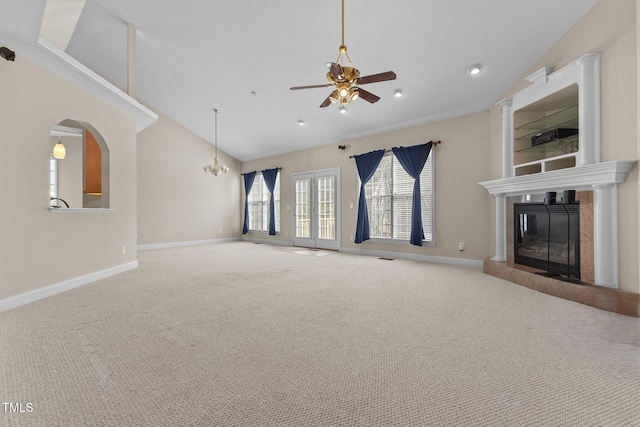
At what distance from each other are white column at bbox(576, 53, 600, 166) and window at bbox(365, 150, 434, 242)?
254 cm

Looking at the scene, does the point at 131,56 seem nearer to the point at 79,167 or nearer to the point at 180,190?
the point at 180,190

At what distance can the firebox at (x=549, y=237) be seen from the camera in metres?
3.45

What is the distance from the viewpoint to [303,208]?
8.17 metres

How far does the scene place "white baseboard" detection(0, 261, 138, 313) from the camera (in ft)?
9.38

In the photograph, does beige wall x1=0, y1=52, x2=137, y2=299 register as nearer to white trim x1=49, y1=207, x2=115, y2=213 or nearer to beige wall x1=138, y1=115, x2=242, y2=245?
white trim x1=49, y1=207, x2=115, y2=213

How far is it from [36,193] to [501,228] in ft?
20.7

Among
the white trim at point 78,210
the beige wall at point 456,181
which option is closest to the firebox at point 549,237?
the beige wall at point 456,181

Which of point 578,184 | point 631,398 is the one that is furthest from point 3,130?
point 578,184

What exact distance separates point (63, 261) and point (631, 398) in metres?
5.31

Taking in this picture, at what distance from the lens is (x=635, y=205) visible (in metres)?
2.80

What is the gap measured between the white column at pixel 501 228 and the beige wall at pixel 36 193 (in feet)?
Answer: 20.3

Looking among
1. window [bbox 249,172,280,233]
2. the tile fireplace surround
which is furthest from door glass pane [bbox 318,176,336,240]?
the tile fireplace surround

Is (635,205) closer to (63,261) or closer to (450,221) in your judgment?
(450,221)

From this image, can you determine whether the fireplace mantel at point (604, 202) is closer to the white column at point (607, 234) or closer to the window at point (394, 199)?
the white column at point (607, 234)
